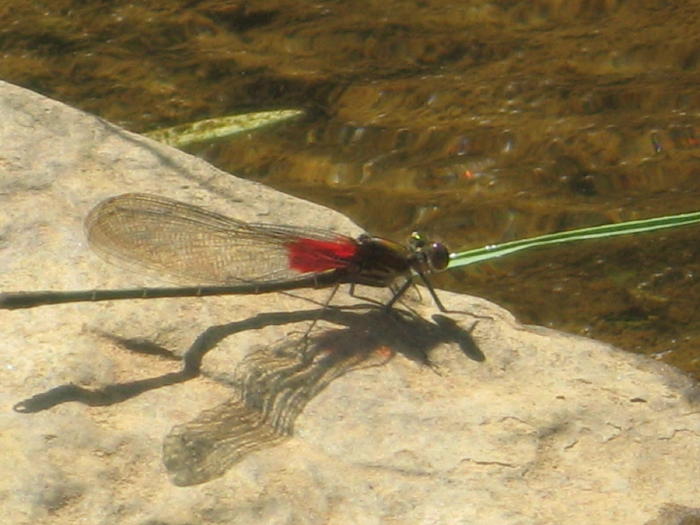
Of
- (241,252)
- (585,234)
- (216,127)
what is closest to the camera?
(241,252)

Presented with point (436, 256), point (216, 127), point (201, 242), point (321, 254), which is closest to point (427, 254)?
point (436, 256)

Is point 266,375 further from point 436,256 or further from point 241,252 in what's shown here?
point 436,256

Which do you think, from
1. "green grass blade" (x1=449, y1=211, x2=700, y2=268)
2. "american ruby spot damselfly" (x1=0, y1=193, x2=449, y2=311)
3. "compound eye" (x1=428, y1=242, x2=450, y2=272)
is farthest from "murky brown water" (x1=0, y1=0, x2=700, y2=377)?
"american ruby spot damselfly" (x1=0, y1=193, x2=449, y2=311)

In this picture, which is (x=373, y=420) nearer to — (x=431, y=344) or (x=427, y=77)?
(x=431, y=344)

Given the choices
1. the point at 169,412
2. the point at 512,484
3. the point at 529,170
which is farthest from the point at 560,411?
the point at 529,170

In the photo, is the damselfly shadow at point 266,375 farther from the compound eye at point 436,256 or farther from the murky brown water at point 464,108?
the murky brown water at point 464,108
